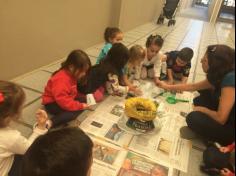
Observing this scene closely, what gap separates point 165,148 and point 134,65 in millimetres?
840

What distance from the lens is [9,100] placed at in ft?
2.92

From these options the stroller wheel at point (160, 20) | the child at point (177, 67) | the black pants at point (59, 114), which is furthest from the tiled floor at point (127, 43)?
the stroller wheel at point (160, 20)

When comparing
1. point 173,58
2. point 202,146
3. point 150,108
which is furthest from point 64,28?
point 202,146

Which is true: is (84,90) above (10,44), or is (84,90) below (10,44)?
below

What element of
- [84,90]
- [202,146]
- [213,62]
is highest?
[213,62]

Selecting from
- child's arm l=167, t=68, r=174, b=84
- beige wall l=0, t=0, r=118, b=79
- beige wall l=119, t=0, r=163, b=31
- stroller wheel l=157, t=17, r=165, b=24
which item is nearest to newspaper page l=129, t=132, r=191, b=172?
child's arm l=167, t=68, r=174, b=84

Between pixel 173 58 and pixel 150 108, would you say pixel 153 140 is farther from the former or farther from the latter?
pixel 173 58

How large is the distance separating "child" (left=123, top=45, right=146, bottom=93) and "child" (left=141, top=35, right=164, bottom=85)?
80 millimetres

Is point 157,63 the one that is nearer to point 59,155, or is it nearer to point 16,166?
point 16,166

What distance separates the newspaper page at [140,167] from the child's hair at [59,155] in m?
0.50

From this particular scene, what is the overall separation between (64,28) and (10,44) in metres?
0.64

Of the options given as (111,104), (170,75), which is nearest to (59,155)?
(111,104)

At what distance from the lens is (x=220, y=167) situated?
118cm

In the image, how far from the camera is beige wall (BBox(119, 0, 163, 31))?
3.54m
